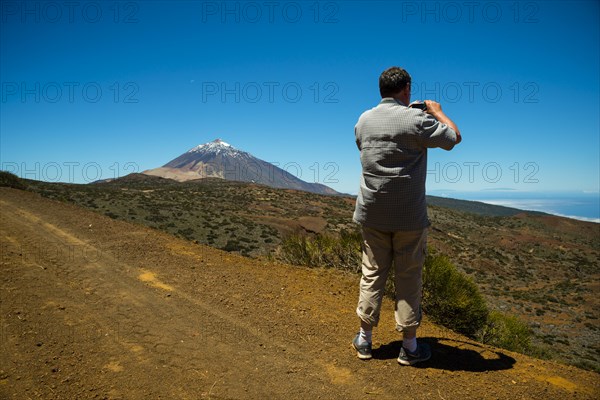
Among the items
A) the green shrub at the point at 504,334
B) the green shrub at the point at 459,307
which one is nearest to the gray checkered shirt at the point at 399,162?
the green shrub at the point at 459,307

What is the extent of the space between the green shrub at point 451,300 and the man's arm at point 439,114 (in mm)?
3141

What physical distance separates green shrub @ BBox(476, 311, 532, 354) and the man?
9.76 feet

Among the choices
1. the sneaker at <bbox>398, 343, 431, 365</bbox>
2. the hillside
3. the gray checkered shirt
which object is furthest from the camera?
the hillside

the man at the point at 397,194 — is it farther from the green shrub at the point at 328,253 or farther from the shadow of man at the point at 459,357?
the green shrub at the point at 328,253

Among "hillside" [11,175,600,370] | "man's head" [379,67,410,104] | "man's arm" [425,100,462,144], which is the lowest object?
"hillside" [11,175,600,370]

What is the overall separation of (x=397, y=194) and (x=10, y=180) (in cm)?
2476

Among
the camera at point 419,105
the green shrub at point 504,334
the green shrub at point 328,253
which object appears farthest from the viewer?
the green shrub at point 328,253

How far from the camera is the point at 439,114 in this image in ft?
9.18

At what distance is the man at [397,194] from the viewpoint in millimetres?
2691

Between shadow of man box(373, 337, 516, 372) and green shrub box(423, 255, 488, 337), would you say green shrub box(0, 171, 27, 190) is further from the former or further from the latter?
shadow of man box(373, 337, 516, 372)

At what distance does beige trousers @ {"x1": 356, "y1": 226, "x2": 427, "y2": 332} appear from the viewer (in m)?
2.84

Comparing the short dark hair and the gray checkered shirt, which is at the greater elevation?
the short dark hair

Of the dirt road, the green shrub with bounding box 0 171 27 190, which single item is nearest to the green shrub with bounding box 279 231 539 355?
the dirt road

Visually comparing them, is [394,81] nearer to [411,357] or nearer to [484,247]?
[411,357]
